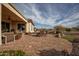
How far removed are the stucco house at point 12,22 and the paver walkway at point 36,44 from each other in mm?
151

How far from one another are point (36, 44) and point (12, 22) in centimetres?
65

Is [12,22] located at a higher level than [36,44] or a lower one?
higher

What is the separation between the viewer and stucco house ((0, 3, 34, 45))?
18.1ft

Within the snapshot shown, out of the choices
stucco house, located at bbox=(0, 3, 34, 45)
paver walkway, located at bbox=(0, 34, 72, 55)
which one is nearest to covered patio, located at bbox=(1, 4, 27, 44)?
stucco house, located at bbox=(0, 3, 34, 45)

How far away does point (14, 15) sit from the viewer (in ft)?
Result: 18.5

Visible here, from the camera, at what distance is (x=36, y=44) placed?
561 centimetres

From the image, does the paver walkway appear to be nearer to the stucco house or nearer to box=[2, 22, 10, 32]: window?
the stucco house

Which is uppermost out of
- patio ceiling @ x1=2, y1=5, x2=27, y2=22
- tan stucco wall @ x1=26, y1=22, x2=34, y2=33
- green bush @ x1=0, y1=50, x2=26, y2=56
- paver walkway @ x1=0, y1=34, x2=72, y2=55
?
patio ceiling @ x1=2, y1=5, x2=27, y2=22

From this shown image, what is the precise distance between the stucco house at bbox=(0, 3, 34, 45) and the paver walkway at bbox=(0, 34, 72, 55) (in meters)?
0.15

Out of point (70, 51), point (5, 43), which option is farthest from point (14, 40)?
point (70, 51)

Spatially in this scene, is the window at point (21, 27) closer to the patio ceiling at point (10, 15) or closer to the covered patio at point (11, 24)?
the covered patio at point (11, 24)

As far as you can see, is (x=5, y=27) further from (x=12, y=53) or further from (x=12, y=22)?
(x=12, y=53)

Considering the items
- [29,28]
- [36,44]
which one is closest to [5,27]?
[29,28]

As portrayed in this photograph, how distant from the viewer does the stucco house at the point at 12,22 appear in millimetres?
5527
